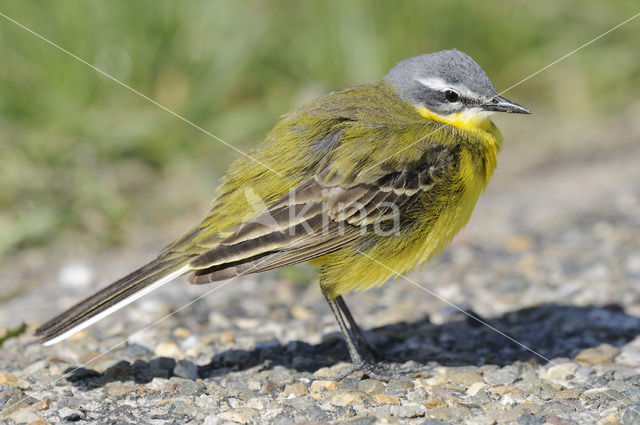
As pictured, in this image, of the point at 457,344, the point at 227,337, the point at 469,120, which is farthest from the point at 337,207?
the point at 457,344

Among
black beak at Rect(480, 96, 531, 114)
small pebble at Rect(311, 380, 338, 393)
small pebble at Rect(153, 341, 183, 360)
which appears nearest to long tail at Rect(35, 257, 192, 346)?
small pebble at Rect(153, 341, 183, 360)

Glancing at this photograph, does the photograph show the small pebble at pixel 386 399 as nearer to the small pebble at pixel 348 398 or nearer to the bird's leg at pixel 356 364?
the small pebble at pixel 348 398

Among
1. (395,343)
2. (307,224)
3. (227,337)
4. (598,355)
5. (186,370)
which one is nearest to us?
(307,224)

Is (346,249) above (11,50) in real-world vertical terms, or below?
below

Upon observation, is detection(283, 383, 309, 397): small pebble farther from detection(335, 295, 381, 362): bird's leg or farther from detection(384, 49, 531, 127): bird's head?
detection(384, 49, 531, 127): bird's head

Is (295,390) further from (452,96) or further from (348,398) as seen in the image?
(452,96)

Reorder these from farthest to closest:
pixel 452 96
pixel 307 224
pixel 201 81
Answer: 1. pixel 201 81
2. pixel 452 96
3. pixel 307 224

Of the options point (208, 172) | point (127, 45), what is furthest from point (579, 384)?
point (127, 45)

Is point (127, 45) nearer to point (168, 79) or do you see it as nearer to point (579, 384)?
point (168, 79)
